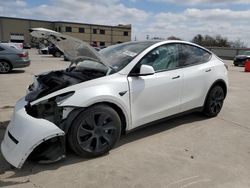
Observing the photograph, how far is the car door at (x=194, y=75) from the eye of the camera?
4.73 m

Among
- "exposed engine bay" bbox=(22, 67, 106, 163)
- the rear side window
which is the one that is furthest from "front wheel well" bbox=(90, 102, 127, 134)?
the rear side window

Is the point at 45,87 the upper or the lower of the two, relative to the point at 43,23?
lower

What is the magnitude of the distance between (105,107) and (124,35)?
258 ft

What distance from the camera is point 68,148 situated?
12.2 ft

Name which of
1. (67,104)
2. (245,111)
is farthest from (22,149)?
(245,111)

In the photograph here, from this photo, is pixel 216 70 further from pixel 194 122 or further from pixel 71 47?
pixel 71 47

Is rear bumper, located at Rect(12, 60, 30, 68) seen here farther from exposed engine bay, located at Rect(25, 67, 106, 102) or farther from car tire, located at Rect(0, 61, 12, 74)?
exposed engine bay, located at Rect(25, 67, 106, 102)

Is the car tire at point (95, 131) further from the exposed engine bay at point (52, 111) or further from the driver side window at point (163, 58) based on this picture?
the driver side window at point (163, 58)

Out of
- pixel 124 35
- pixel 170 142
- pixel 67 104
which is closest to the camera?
pixel 67 104

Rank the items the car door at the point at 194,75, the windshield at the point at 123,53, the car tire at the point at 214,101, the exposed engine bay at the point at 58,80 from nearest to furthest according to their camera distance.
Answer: the exposed engine bay at the point at 58,80
the windshield at the point at 123,53
the car door at the point at 194,75
the car tire at the point at 214,101

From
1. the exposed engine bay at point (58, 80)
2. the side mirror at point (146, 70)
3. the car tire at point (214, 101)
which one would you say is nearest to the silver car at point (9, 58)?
the exposed engine bay at point (58, 80)

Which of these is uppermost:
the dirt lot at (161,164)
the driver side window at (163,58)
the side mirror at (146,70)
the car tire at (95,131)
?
the driver side window at (163,58)

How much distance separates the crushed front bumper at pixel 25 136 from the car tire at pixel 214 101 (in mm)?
3175

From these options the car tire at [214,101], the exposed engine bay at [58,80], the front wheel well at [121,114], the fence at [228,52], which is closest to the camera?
the exposed engine bay at [58,80]
